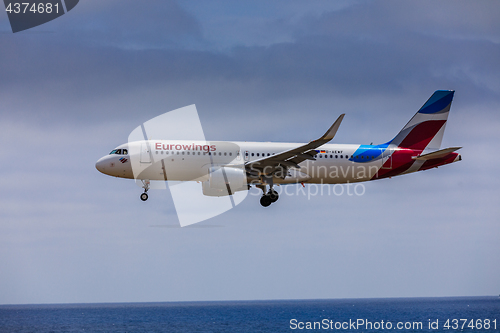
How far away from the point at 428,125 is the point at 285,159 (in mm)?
14805

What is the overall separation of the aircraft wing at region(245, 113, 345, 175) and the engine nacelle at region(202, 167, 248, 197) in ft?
3.13

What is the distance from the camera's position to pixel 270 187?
134 feet

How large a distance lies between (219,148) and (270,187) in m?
4.45

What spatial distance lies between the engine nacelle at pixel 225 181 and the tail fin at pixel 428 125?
13.4m

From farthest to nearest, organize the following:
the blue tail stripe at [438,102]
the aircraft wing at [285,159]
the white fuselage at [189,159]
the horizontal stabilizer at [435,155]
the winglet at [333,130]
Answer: the blue tail stripe at [438,102] < the horizontal stabilizer at [435,155] < the white fuselage at [189,159] < the aircraft wing at [285,159] < the winglet at [333,130]

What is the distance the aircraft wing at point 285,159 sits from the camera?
37.0 metres

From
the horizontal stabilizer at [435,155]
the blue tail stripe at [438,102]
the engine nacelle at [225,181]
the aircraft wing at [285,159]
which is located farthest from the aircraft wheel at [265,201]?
the blue tail stripe at [438,102]

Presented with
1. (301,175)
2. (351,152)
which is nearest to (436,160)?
(351,152)

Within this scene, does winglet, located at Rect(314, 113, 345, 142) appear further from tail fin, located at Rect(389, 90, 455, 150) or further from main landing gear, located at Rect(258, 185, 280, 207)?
tail fin, located at Rect(389, 90, 455, 150)

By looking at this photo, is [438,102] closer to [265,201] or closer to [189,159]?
[265,201]

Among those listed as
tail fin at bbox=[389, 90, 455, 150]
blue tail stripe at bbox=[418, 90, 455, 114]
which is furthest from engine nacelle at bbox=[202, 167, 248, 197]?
blue tail stripe at bbox=[418, 90, 455, 114]

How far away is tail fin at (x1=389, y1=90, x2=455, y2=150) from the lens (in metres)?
45.4

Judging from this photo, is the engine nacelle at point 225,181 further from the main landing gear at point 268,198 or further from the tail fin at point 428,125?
the tail fin at point 428,125

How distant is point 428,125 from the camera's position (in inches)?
1853
